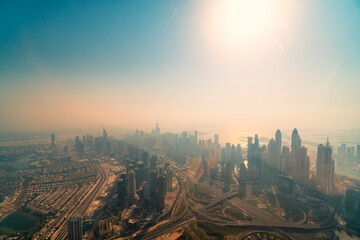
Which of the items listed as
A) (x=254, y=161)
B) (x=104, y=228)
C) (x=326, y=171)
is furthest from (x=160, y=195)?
(x=326, y=171)

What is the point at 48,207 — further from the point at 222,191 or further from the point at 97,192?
the point at 222,191

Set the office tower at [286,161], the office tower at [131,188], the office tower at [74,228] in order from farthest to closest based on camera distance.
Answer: the office tower at [286,161] → the office tower at [131,188] → the office tower at [74,228]

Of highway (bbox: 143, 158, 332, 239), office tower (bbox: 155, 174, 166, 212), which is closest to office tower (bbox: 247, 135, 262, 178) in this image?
highway (bbox: 143, 158, 332, 239)

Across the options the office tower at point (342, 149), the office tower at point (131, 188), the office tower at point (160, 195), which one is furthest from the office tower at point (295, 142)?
the office tower at point (131, 188)

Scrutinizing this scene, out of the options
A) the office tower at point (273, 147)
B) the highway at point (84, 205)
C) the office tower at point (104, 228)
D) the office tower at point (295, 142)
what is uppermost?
the office tower at point (295, 142)

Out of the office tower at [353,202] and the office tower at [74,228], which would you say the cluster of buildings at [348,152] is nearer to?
the office tower at [353,202]

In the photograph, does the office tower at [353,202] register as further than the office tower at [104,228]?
Yes

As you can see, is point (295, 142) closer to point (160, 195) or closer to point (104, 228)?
point (160, 195)
